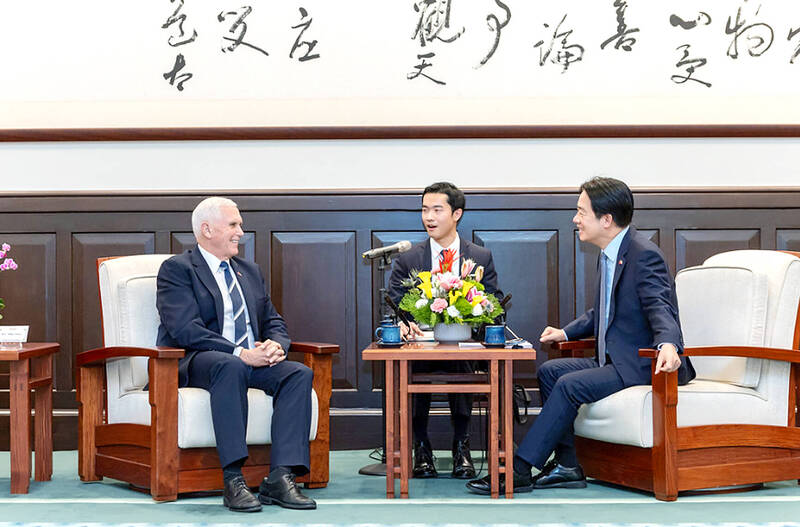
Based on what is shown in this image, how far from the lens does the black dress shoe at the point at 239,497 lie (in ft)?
10.3

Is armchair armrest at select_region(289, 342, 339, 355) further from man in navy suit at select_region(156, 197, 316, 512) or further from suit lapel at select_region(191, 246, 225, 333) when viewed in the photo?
suit lapel at select_region(191, 246, 225, 333)

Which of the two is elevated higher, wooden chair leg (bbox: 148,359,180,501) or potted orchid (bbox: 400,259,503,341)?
potted orchid (bbox: 400,259,503,341)

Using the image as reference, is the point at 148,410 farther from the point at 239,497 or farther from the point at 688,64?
the point at 688,64

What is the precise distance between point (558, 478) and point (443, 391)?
666mm

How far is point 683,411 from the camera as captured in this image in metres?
3.29

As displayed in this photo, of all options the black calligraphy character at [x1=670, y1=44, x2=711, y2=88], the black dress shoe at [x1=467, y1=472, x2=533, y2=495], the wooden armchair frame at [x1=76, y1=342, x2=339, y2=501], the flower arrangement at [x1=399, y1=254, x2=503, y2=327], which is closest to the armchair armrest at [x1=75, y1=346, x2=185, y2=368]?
the wooden armchair frame at [x1=76, y1=342, x2=339, y2=501]

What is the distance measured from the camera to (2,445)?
448 cm

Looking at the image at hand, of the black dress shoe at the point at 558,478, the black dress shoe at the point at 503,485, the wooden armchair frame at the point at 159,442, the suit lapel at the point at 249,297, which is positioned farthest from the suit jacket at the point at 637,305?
the suit lapel at the point at 249,297

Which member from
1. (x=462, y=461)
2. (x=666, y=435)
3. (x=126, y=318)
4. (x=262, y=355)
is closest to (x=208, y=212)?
(x=126, y=318)

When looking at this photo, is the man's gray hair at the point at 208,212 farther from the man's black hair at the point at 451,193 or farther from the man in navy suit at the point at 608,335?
the man in navy suit at the point at 608,335

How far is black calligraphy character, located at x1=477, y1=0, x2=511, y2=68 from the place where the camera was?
4.49m

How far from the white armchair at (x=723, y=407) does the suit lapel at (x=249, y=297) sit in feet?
4.59

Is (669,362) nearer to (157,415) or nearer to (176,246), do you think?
(157,415)

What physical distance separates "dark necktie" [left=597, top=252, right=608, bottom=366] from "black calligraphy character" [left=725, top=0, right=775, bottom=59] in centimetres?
161
